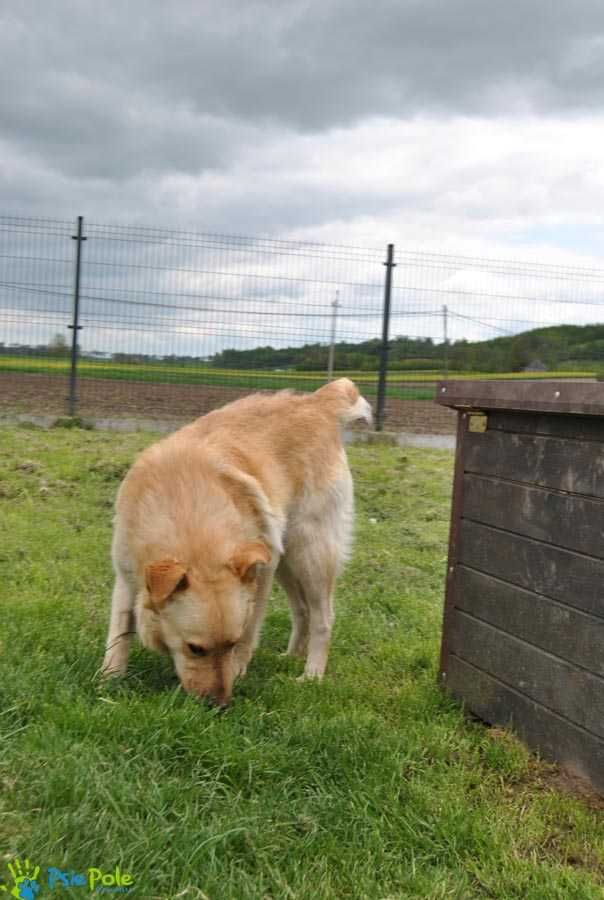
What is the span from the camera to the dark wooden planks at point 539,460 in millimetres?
2799

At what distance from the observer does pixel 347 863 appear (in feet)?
7.46

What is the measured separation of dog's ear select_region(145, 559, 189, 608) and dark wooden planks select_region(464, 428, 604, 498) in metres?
1.42

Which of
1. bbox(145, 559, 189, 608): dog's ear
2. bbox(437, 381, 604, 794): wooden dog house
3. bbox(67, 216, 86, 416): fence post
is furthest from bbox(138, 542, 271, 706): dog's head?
bbox(67, 216, 86, 416): fence post

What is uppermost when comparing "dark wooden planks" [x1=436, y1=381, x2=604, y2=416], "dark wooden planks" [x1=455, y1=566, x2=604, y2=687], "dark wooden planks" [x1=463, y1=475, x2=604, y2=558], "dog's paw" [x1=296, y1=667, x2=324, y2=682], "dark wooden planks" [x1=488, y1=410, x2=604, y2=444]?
"dark wooden planks" [x1=436, y1=381, x2=604, y2=416]

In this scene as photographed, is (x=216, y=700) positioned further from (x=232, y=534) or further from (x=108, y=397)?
(x=108, y=397)

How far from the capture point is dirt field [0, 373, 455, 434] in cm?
1219

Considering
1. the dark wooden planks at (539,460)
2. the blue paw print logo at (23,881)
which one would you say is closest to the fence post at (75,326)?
the dark wooden planks at (539,460)

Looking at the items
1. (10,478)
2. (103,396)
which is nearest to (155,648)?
(10,478)

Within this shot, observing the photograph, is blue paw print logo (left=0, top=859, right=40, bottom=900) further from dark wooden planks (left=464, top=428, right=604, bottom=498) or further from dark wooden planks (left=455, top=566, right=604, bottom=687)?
dark wooden planks (left=464, top=428, right=604, bottom=498)

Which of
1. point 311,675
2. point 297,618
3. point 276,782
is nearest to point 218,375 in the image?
point 297,618

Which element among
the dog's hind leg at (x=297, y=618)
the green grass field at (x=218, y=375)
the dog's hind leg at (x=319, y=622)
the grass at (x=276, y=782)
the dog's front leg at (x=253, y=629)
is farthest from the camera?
the green grass field at (x=218, y=375)

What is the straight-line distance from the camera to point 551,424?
3.01 m

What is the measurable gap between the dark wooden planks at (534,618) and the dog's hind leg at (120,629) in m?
1.51

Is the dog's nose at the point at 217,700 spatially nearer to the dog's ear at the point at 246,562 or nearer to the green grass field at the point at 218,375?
the dog's ear at the point at 246,562
